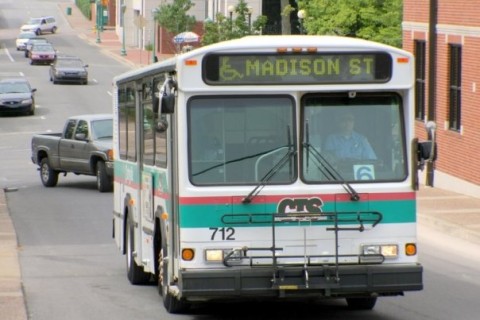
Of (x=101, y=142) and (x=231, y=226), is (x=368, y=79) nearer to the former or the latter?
(x=231, y=226)

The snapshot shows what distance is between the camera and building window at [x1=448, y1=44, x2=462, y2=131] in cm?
2898

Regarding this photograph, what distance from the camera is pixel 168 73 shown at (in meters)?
12.9

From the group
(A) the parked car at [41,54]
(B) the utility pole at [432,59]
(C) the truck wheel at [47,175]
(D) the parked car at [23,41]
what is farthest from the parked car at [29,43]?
(B) the utility pole at [432,59]

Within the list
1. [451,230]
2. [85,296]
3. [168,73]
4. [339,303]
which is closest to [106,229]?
[451,230]

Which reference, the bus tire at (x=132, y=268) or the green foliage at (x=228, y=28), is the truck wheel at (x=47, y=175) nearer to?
the bus tire at (x=132, y=268)

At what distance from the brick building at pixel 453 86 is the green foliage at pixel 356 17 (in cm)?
1322

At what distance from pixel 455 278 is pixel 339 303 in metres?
2.68

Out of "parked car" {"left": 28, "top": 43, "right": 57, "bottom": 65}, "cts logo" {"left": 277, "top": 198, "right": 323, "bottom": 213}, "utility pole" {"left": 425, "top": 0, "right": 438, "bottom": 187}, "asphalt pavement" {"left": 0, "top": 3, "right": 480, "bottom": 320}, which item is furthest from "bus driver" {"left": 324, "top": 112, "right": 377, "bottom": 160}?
"parked car" {"left": 28, "top": 43, "right": 57, "bottom": 65}

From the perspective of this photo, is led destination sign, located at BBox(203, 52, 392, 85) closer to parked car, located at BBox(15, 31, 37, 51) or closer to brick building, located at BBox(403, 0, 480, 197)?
brick building, located at BBox(403, 0, 480, 197)

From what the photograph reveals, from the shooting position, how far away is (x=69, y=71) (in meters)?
71.4

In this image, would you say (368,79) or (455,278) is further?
(455,278)

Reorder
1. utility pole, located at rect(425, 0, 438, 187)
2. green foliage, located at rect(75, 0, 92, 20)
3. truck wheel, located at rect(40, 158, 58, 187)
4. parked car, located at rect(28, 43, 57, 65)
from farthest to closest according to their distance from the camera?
green foliage, located at rect(75, 0, 92, 20), parked car, located at rect(28, 43, 57, 65), truck wheel, located at rect(40, 158, 58, 187), utility pole, located at rect(425, 0, 438, 187)

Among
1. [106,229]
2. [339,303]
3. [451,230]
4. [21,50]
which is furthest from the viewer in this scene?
[21,50]

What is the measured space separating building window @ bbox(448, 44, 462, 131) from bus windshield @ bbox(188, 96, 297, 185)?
55.9 ft
